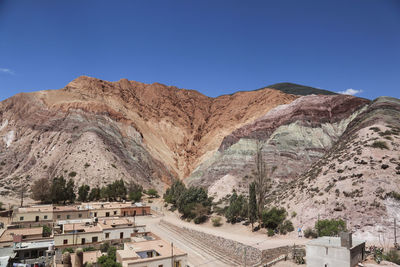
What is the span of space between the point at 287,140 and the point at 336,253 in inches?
1722

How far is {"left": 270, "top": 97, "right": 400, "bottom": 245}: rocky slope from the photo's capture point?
2753 cm

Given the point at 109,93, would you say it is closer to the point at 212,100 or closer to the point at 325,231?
the point at 212,100

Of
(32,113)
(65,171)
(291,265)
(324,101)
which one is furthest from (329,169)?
(32,113)

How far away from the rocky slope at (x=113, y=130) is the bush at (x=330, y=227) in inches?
1807

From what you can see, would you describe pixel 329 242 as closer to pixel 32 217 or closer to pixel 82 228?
pixel 82 228

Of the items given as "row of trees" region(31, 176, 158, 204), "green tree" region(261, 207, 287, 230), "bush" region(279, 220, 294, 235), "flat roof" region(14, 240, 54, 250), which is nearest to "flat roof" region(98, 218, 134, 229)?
"flat roof" region(14, 240, 54, 250)

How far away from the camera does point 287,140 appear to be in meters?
62.2

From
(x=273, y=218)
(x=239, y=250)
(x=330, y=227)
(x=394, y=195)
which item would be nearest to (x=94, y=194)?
(x=273, y=218)

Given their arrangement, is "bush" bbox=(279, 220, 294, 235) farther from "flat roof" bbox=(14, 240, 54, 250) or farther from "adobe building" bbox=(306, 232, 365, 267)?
"flat roof" bbox=(14, 240, 54, 250)

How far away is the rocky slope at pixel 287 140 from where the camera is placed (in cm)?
5694

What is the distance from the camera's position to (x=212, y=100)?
134125 millimetres

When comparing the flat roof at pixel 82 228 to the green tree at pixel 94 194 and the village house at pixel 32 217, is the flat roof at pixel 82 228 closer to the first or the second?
the village house at pixel 32 217

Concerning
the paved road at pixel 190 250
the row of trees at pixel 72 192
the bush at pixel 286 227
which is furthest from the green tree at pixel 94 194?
the bush at pixel 286 227

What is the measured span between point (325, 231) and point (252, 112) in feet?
255
